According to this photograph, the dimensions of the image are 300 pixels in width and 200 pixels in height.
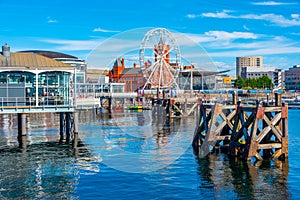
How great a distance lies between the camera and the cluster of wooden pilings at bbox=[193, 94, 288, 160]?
34594 mm

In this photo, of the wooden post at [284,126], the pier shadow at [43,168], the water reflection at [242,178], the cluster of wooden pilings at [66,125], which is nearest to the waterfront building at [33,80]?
the cluster of wooden pilings at [66,125]

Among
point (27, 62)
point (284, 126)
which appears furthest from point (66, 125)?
point (284, 126)

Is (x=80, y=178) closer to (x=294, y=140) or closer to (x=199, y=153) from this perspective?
(x=199, y=153)

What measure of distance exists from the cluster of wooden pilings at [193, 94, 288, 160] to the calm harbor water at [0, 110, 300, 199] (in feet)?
3.98

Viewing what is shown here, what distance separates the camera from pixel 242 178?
98.5ft

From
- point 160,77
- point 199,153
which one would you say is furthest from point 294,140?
point 160,77

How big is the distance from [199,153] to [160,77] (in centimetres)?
9369

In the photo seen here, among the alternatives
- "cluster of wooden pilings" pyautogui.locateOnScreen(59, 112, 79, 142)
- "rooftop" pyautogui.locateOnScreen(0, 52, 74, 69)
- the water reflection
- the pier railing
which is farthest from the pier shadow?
"rooftop" pyautogui.locateOnScreen(0, 52, 74, 69)

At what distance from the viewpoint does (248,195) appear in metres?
25.8

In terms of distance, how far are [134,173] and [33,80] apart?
941 inches

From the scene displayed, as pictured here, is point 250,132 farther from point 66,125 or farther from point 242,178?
point 66,125

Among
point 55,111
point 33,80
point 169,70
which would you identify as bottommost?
point 55,111

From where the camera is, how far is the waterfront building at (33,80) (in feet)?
161

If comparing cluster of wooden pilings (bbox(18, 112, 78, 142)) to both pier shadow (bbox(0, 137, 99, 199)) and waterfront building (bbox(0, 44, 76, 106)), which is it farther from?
pier shadow (bbox(0, 137, 99, 199))
